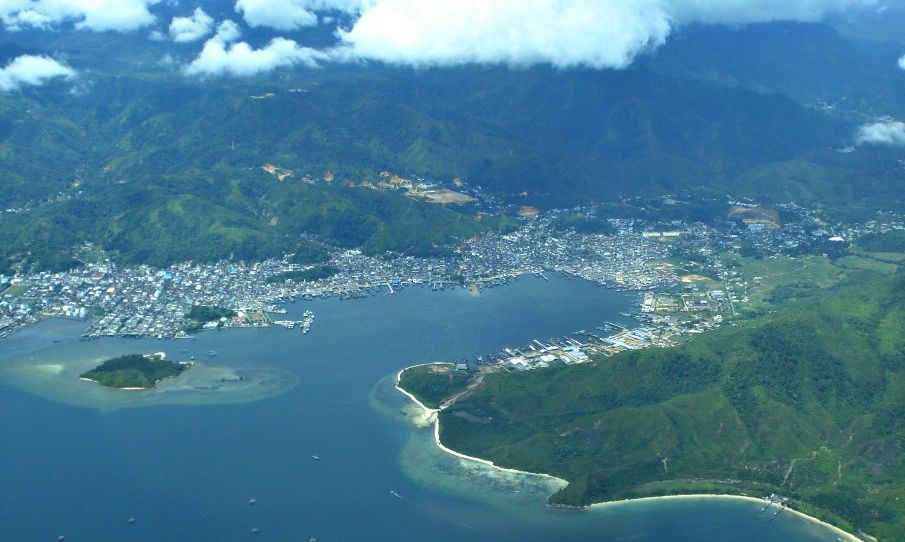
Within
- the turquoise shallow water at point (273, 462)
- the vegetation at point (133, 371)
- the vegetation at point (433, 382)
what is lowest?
the turquoise shallow water at point (273, 462)

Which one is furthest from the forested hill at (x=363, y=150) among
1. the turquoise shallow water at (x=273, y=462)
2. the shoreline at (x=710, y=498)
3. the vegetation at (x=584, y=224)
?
the shoreline at (x=710, y=498)

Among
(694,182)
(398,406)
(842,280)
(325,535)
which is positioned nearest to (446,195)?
(694,182)

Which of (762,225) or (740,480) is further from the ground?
(762,225)

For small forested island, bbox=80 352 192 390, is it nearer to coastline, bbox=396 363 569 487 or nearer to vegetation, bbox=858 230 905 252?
coastline, bbox=396 363 569 487

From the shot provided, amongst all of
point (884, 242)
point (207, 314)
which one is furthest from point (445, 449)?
point (884, 242)

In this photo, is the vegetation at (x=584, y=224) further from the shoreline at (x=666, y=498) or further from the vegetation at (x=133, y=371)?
the shoreline at (x=666, y=498)

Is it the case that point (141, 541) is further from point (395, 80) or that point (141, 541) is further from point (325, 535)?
point (395, 80)

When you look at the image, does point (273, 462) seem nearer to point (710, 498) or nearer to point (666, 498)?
point (666, 498)
